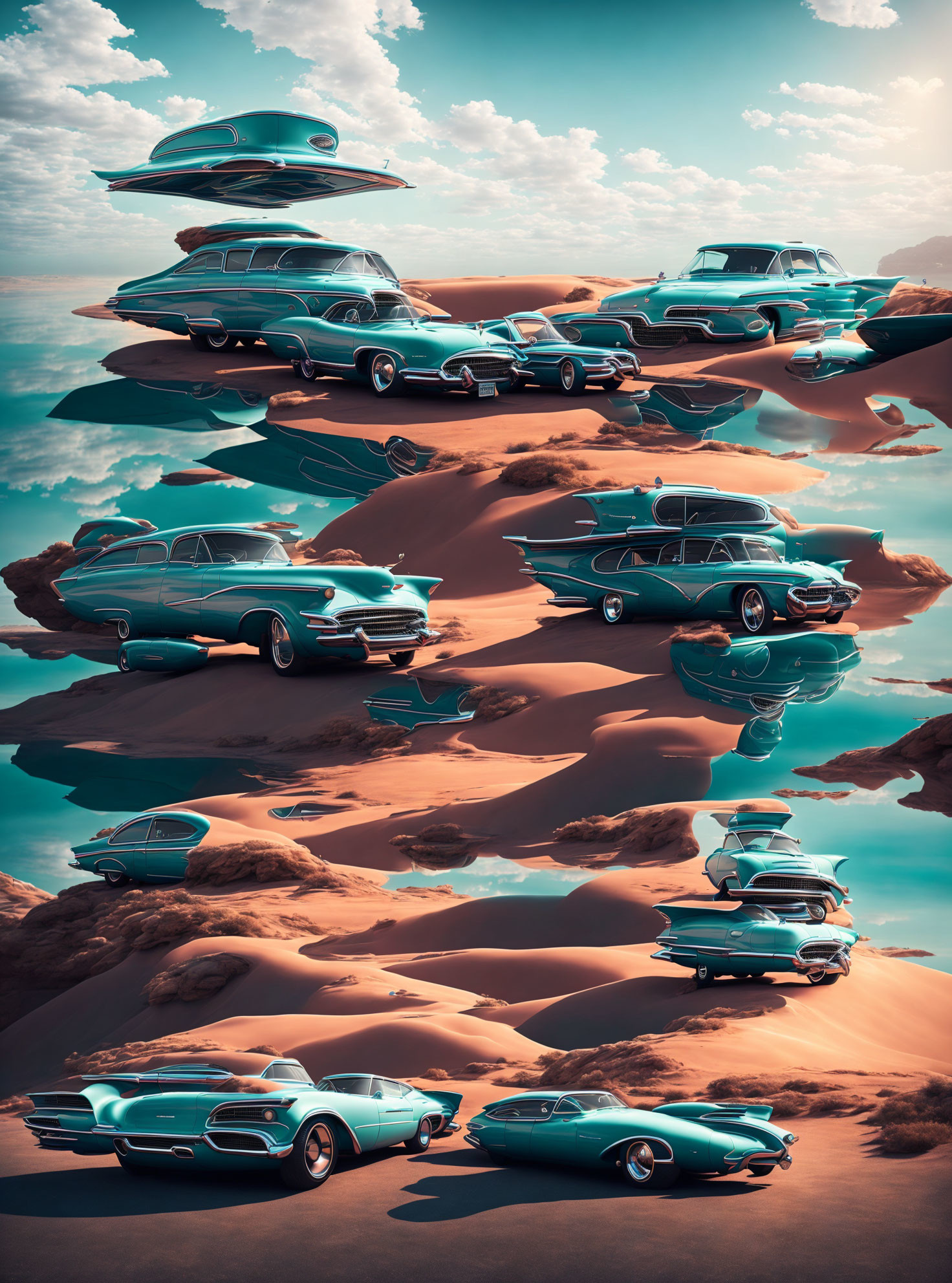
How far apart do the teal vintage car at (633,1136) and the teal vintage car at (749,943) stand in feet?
11.4

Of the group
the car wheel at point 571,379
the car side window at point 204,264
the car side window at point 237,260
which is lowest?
the car wheel at point 571,379

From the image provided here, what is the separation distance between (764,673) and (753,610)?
7.78 feet

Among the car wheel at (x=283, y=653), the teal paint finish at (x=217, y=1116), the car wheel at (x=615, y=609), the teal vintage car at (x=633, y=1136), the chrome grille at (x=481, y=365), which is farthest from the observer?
the chrome grille at (x=481, y=365)

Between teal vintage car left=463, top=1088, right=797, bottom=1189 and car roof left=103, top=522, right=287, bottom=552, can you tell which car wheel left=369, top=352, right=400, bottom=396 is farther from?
teal vintage car left=463, top=1088, right=797, bottom=1189

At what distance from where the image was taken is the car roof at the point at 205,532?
1931 centimetres

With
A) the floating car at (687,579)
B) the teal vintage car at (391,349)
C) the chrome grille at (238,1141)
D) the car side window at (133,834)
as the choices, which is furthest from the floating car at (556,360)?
the chrome grille at (238,1141)

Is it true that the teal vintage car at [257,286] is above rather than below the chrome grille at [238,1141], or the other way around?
above

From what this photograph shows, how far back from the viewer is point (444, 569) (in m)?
25.1

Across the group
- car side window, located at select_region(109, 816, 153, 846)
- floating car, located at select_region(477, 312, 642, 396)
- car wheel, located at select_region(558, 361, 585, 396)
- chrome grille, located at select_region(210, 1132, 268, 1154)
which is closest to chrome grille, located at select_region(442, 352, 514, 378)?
floating car, located at select_region(477, 312, 642, 396)

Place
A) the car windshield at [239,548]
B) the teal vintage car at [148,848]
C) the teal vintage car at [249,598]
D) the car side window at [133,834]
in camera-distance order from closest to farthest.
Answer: the teal vintage car at [148,848], the car side window at [133,834], the teal vintage car at [249,598], the car windshield at [239,548]

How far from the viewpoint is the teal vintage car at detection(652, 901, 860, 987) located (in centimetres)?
1026

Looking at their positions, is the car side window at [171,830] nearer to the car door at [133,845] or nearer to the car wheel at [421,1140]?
the car door at [133,845]

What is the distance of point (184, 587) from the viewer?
19.2 metres

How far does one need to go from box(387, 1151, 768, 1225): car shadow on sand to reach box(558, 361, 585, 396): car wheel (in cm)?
2577
